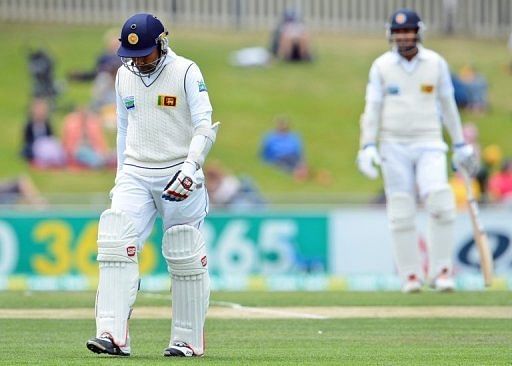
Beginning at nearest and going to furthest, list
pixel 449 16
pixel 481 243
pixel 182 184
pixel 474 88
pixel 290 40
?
1. pixel 182 184
2. pixel 481 243
3. pixel 474 88
4. pixel 290 40
5. pixel 449 16

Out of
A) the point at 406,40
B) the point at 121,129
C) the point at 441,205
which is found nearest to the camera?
the point at 121,129

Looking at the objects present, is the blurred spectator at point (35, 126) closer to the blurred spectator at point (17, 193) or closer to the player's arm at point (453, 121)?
the blurred spectator at point (17, 193)

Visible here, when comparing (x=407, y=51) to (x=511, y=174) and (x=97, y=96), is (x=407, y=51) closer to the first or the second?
(x=511, y=174)

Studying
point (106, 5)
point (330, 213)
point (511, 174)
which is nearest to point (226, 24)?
point (106, 5)

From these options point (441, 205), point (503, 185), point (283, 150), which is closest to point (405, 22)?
point (441, 205)

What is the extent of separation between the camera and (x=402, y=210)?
1257 centimetres

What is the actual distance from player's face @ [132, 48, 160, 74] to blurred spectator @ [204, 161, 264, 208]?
10.7m

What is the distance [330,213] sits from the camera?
17.8 meters

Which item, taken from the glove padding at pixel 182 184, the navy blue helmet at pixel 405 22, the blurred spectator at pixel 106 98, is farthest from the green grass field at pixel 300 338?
the blurred spectator at pixel 106 98

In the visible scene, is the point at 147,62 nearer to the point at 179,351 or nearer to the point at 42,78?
the point at 179,351

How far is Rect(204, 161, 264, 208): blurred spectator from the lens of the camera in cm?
1900

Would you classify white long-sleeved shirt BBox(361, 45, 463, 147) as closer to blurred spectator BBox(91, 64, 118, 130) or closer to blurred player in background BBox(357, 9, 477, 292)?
blurred player in background BBox(357, 9, 477, 292)

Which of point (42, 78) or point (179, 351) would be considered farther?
point (42, 78)

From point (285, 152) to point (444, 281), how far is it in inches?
424
